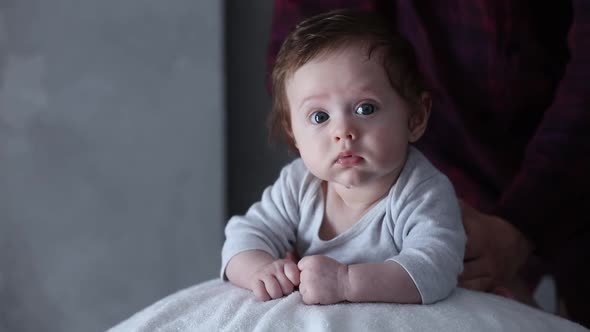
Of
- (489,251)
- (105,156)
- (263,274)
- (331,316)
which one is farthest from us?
(105,156)

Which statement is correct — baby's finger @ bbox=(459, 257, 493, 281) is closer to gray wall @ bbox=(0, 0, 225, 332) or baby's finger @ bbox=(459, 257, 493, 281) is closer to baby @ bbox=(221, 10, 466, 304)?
baby @ bbox=(221, 10, 466, 304)

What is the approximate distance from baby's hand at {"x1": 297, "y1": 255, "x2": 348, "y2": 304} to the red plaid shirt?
1.61 ft

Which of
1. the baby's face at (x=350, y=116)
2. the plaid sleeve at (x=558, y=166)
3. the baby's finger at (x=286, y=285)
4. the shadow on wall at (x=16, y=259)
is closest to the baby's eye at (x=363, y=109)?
the baby's face at (x=350, y=116)

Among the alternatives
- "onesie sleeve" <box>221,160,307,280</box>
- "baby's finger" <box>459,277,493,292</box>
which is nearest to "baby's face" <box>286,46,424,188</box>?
"onesie sleeve" <box>221,160,307,280</box>

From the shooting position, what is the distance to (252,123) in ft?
5.50

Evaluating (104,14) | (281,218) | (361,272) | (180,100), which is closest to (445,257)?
(361,272)

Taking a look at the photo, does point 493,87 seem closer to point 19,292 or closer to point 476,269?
point 476,269

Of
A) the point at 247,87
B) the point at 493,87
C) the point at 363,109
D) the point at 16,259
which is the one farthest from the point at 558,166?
the point at 16,259

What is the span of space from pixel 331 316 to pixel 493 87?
73 centimetres

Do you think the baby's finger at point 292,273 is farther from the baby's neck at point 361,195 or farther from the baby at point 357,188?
the baby's neck at point 361,195

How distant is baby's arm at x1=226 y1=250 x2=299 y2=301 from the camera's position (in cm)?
76

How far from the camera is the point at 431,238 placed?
2.55 ft

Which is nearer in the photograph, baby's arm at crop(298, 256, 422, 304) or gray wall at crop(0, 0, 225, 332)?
baby's arm at crop(298, 256, 422, 304)

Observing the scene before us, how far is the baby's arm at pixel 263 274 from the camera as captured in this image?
30.0 inches
